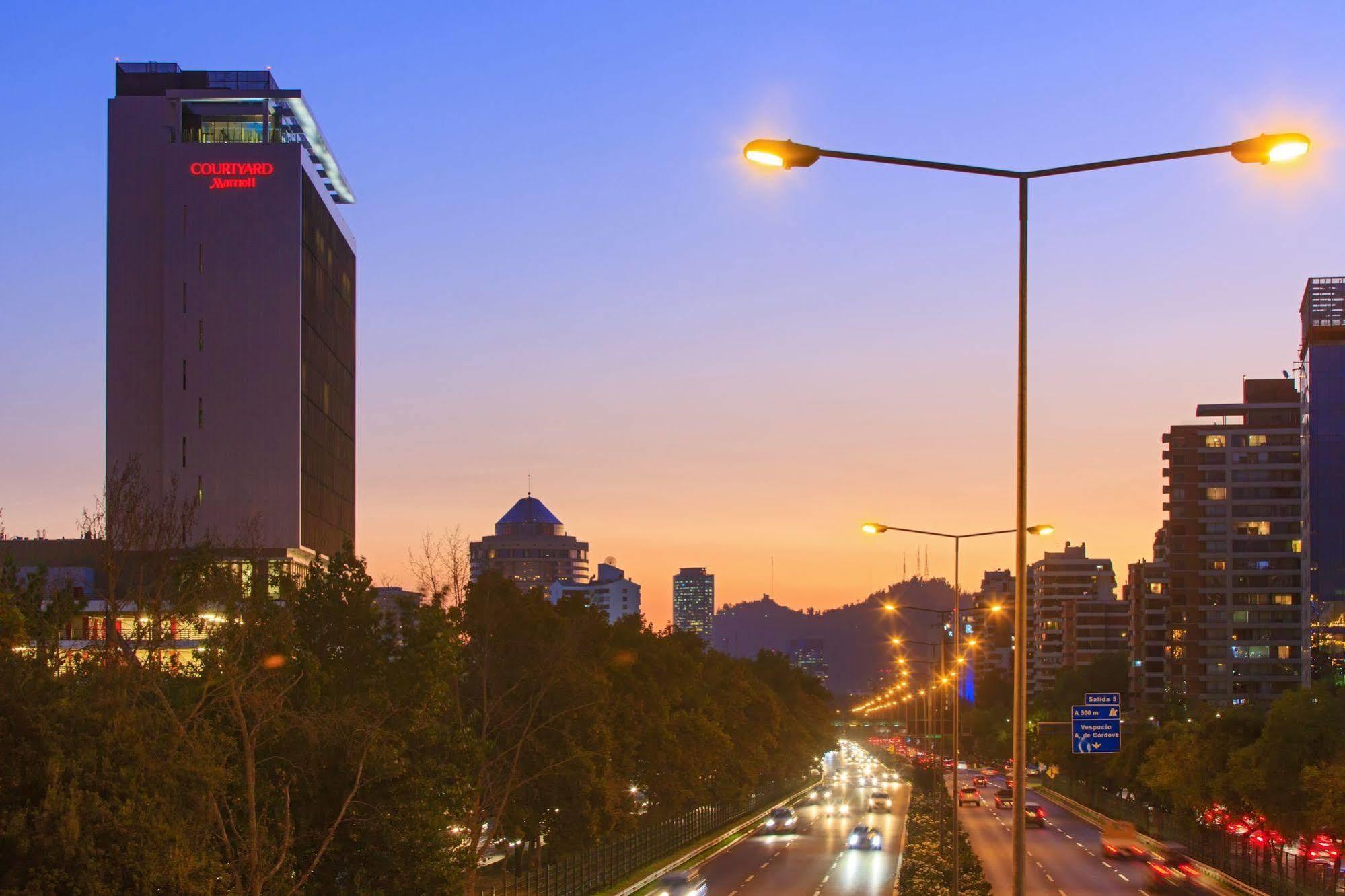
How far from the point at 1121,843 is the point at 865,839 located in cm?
1332

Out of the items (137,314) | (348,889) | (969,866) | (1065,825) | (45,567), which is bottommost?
(1065,825)

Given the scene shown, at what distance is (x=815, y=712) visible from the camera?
150 meters

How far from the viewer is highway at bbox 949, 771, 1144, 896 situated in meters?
65.9

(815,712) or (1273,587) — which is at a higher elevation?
(1273,587)

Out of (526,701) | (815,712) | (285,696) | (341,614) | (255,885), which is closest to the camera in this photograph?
(255,885)

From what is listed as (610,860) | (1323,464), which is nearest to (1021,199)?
(610,860)

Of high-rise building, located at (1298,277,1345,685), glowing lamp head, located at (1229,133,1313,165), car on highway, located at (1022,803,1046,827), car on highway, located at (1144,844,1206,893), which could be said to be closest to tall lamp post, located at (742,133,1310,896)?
glowing lamp head, located at (1229,133,1313,165)

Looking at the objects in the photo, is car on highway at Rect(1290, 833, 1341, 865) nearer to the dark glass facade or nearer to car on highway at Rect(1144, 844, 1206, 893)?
car on highway at Rect(1144, 844, 1206, 893)

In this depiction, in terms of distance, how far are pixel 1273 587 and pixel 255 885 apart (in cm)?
14517

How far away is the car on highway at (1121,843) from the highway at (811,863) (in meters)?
10.9

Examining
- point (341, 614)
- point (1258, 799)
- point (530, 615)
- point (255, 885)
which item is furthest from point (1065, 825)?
point (255, 885)

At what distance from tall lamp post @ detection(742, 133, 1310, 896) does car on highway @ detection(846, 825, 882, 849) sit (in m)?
62.3

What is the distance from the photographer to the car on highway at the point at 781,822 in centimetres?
10050

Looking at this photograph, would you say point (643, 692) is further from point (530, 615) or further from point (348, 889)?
point (348, 889)
